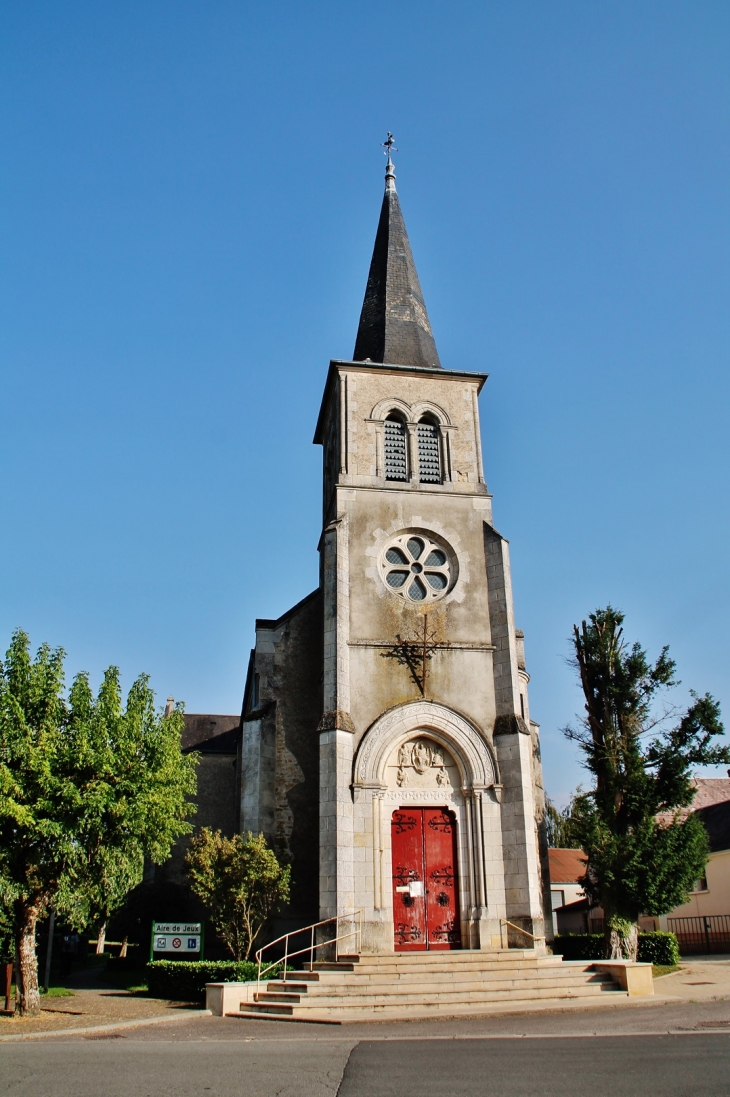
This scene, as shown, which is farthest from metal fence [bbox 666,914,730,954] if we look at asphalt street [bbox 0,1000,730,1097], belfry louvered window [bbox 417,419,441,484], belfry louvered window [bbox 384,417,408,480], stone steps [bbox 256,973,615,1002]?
belfry louvered window [bbox 384,417,408,480]

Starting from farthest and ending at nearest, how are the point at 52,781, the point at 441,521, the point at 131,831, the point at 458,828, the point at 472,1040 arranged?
1. the point at 441,521
2. the point at 458,828
3. the point at 131,831
4. the point at 52,781
5. the point at 472,1040

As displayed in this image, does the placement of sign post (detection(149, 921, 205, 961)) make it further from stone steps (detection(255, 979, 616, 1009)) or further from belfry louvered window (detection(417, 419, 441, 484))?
belfry louvered window (detection(417, 419, 441, 484))

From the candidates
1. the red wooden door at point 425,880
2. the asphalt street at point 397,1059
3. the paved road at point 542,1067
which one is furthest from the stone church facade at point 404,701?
the paved road at point 542,1067

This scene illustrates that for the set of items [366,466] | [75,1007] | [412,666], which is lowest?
[75,1007]

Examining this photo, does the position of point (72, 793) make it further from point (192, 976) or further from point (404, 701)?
point (404, 701)

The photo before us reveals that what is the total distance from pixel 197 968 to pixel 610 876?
33.8 ft

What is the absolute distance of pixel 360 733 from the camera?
20.9m

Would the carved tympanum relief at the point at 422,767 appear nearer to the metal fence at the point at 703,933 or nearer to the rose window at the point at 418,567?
the rose window at the point at 418,567

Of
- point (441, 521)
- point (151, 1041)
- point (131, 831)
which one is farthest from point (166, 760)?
point (441, 521)

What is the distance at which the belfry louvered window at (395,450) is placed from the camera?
24.9 metres

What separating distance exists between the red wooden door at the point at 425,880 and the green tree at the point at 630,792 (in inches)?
151

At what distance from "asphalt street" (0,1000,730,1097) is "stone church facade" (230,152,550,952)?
538 cm

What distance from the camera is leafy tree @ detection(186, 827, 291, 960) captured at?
19.5m

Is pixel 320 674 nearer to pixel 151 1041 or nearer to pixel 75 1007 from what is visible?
pixel 75 1007
